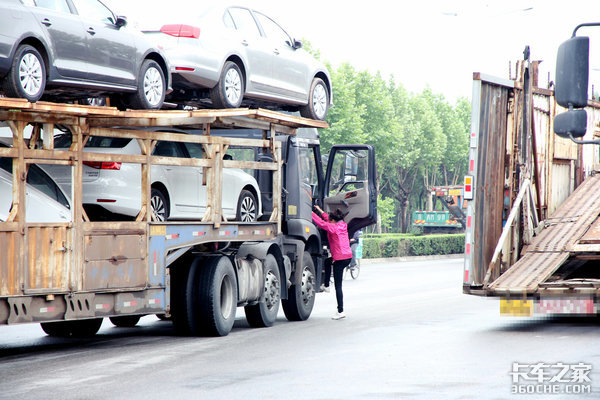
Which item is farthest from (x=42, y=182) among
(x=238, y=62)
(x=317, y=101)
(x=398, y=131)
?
(x=398, y=131)

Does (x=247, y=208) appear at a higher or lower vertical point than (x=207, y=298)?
higher

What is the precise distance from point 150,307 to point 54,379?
2.51 metres

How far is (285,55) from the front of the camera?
14.3m

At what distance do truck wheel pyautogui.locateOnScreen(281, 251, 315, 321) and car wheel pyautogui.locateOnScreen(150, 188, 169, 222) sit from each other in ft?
10.3

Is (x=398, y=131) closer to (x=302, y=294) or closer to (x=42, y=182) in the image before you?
(x=302, y=294)

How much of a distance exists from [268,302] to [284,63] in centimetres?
342

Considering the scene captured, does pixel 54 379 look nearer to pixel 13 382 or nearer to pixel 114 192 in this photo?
pixel 13 382

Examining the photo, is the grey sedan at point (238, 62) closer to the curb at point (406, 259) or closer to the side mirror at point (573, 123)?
the side mirror at point (573, 123)

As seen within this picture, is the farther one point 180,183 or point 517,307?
point 180,183

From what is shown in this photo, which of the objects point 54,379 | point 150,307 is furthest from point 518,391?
point 150,307

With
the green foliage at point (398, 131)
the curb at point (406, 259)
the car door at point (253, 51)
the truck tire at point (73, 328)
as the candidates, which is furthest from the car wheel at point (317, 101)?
the green foliage at point (398, 131)

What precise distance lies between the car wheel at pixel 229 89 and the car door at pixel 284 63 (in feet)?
3.28

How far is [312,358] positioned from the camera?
9.96 metres

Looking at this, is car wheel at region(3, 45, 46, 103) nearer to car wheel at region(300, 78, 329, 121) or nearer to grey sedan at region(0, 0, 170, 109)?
grey sedan at region(0, 0, 170, 109)
